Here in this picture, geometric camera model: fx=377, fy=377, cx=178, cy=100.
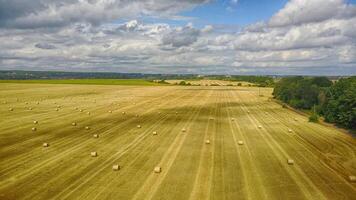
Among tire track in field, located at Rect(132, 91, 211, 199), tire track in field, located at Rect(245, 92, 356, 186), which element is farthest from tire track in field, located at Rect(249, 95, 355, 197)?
tire track in field, located at Rect(132, 91, 211, 199)

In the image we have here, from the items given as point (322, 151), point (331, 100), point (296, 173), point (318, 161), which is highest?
point (331, 100)

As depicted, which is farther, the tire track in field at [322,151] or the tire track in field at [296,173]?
the tire track in field at [322,151]

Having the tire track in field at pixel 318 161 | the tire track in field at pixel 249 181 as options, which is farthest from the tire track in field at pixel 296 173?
the tire track in field at pixel 249 181

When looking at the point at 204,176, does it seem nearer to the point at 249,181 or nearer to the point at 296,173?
the point at 249,181

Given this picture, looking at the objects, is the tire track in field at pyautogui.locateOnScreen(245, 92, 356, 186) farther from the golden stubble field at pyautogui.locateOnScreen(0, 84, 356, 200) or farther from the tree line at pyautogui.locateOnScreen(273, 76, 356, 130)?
the tree line at pyautogui.locateOnScreen(273, 76, 356, 130)

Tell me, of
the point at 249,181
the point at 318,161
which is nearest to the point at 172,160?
the point at 249,181

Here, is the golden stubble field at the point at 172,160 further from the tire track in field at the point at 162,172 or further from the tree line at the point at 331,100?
the tree line at the point at 331,100
